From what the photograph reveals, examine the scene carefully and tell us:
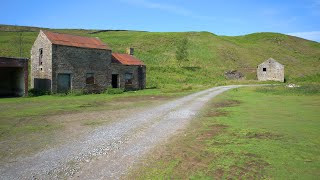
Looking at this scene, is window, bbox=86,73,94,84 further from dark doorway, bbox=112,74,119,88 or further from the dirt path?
the dirt path

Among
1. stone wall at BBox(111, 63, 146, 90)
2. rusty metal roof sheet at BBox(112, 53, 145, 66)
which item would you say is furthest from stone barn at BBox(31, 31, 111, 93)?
rusty metal roof sheet at BBox(112, 53, 145, 66)

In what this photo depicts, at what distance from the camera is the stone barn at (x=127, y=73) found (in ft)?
125

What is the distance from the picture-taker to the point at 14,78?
101 feet

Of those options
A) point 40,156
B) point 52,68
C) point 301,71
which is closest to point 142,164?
point 40,156

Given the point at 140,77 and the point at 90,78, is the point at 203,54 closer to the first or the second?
the point at 140,77

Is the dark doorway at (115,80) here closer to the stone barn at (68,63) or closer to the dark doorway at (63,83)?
the stone barn at (68,63)

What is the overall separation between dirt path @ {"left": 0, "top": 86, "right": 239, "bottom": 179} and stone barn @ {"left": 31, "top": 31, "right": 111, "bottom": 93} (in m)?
19.6

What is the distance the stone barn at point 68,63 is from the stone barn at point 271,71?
36567 millimetres

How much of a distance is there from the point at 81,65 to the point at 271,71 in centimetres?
4095

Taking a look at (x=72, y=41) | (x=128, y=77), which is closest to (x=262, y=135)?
(x=72, y=41)

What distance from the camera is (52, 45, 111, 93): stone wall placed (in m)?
31.0

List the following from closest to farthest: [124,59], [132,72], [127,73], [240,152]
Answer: [240,152] < [127,73] < [132,72] < [124,59]

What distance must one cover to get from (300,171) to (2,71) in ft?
105

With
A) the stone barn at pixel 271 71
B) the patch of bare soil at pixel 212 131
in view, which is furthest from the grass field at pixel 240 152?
the stone barn at pixel 271 71
